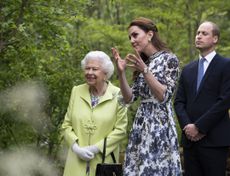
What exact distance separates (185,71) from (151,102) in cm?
74

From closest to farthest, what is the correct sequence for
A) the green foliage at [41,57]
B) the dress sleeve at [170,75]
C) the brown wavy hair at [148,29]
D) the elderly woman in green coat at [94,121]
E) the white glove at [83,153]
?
the dress sleeve at [170,75] → the brown wavy hair at [148,29] → the white glove at [83,153] → the elderly woman in green coat at [94,121] → the green foliage at [41,57]

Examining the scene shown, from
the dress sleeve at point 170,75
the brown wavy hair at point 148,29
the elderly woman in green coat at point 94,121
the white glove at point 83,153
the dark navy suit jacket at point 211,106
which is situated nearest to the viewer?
the dress sleeve at point 170,75

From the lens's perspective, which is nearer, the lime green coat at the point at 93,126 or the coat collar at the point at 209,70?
the coat collar at the point at 209,70

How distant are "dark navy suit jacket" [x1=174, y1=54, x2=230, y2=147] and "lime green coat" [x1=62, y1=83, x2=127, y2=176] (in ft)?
1.96

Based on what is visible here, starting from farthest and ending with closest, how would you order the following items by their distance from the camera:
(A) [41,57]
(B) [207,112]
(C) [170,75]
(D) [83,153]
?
(A) [41,57]
(D) [83,153]
(B) [207,112]
(C) [170,75]

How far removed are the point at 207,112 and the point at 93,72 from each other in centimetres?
112

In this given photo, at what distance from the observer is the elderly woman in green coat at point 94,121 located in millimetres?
4684

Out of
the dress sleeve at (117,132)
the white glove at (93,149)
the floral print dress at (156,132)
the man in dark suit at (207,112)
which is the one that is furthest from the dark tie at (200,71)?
the white glove at (93,149)

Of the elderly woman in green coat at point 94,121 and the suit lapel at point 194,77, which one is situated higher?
the suit lapel at point 194,77

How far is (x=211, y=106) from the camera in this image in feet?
14.7

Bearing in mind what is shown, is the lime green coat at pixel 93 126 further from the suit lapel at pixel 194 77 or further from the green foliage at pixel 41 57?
the green foliage at pixel 41 57

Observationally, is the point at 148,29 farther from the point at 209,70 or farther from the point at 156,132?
the point at 156,132

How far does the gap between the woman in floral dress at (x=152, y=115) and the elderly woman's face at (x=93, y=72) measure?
1.59 feet

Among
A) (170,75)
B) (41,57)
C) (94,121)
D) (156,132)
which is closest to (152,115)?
(156,132)
